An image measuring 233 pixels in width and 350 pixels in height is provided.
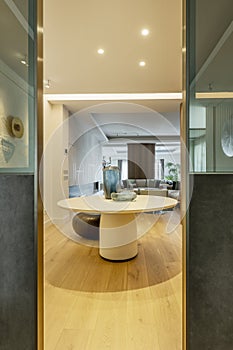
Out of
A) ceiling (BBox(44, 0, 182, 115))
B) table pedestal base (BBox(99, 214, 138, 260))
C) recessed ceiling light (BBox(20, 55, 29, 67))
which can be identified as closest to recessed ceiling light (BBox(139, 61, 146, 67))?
ceiling (BBox(44, 0, 182, 115))

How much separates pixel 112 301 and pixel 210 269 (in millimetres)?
956

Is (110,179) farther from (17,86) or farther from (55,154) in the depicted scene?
(55,154)

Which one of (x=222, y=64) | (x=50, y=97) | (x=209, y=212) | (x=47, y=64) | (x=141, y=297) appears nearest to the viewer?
(x=209, y=212)

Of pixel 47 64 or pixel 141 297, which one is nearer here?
pixel 141 297

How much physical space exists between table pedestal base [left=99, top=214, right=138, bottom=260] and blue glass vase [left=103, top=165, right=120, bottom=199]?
1.40 feet

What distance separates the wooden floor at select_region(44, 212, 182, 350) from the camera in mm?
1244

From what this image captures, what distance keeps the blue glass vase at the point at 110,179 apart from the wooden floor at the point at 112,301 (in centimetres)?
77

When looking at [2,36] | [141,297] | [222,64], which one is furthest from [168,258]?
[2,36]

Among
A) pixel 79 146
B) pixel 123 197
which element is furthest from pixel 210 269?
pixel 79 146

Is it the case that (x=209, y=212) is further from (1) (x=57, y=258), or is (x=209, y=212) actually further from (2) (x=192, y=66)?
(1) (x=57, y=258)

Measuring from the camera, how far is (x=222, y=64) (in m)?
1.09

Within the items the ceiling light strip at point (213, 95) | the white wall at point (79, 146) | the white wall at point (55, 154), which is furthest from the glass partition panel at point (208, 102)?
the white wall at point (79, 146)

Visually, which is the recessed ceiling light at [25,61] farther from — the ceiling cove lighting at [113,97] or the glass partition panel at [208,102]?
the ceiling cove lighting at [113,97]

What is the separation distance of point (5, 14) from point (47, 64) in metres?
2.11
